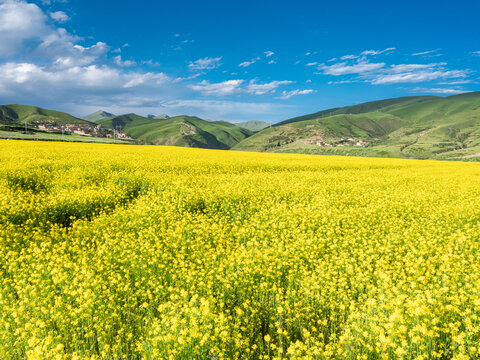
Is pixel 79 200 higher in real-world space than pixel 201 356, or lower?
higher

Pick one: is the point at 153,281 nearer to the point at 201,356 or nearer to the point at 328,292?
the point at 201,356

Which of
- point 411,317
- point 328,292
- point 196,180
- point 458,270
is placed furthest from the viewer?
point 196,180

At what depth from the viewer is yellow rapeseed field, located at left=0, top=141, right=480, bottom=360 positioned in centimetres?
408

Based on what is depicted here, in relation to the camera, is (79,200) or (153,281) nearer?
(153,281)

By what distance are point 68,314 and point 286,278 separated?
472cm

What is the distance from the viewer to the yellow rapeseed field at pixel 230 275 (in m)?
4.08

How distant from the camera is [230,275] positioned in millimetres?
5816

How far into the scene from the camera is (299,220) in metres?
10.4

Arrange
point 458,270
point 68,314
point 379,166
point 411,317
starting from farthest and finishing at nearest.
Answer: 1. point 379,166
2. point 458,270
3. point 68,314
4. point 411,317

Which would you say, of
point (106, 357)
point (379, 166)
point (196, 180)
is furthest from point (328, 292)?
point (379, 166)

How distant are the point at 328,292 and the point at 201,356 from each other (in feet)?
10.9

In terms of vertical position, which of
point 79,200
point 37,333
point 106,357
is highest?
point 79,200

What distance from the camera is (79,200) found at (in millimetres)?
11688

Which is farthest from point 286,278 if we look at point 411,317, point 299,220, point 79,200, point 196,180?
point 196,180
